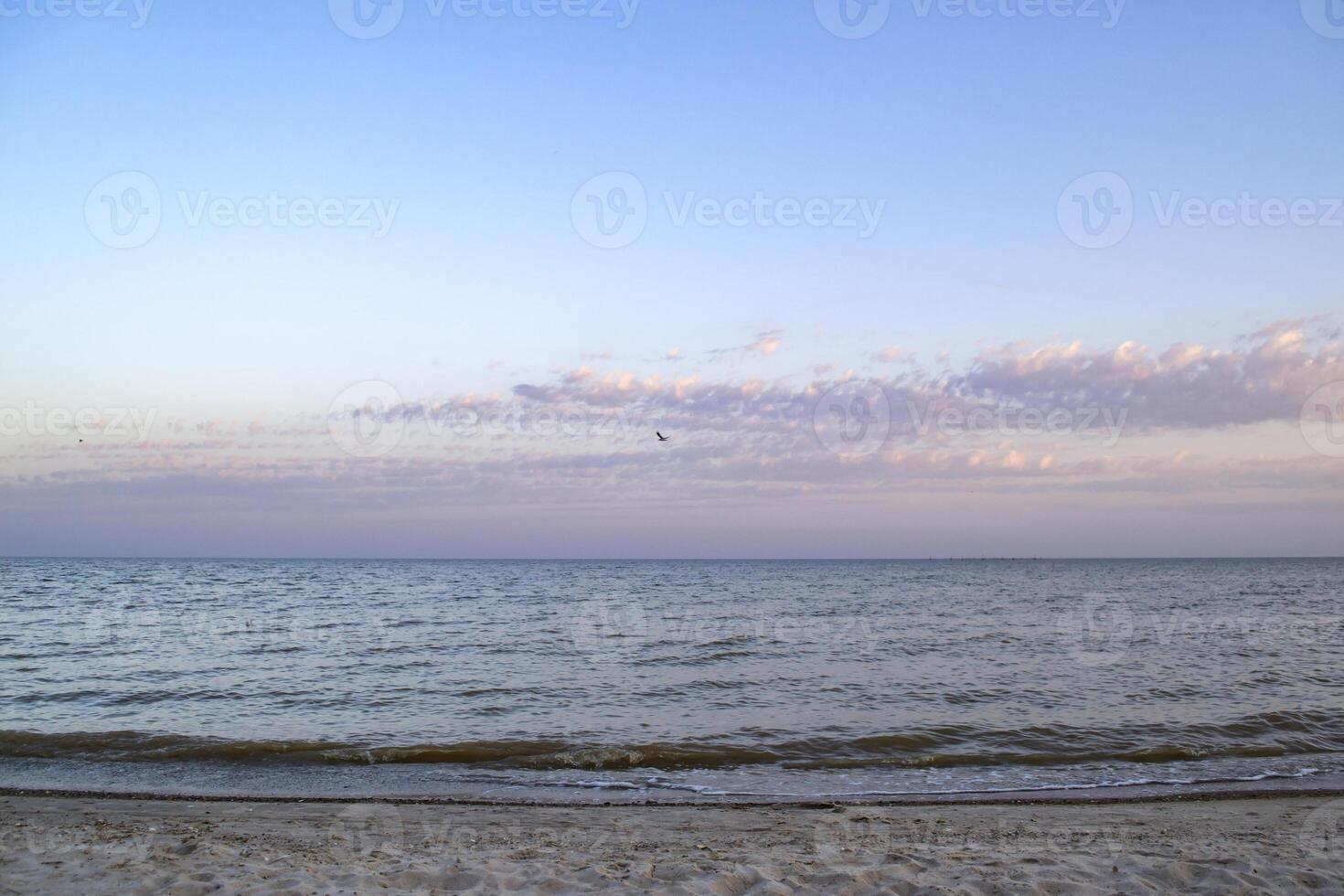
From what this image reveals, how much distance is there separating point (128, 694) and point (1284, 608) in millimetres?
51601

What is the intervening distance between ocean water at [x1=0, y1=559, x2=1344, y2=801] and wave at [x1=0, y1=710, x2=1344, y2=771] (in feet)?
0.17

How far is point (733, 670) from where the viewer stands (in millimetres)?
21078

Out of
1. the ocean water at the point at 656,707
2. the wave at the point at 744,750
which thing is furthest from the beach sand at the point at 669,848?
the wave at the point at 744,750

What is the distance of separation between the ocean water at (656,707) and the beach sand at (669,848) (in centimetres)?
139

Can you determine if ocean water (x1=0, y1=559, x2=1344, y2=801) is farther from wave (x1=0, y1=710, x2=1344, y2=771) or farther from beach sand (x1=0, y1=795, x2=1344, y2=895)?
beach sand (x1=0, y1=795, x2=1344, y2=895)

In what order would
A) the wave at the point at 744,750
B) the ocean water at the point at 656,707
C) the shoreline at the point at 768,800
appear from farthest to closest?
the wave at the point at 744,750 → the ocean water at the point at 656,707 → the shoreline at the point at 768,800

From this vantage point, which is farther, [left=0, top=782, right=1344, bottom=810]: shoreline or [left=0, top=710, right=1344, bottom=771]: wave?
[left=0, top=710, right=1344, bottom=771]: wave

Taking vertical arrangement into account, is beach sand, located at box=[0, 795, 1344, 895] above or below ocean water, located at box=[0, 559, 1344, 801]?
above

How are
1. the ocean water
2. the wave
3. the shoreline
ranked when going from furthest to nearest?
the wave < the ocean water < the shoreline

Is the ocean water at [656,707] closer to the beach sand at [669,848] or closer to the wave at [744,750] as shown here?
the wave at [744,750]

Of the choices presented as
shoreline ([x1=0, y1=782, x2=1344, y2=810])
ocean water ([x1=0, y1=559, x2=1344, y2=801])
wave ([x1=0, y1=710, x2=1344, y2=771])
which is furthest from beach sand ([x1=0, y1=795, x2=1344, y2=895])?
wave ([x1=0, y1=710, x2=1344, y2=771])

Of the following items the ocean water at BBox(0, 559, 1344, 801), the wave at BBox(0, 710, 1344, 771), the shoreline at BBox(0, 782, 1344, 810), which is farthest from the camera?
the wave at BBox(0, 710, 1344, 771)

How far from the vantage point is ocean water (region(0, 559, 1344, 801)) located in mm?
12094

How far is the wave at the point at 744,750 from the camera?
1279 cm
